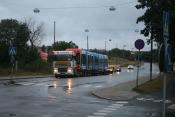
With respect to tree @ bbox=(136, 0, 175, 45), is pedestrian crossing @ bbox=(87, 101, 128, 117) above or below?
below

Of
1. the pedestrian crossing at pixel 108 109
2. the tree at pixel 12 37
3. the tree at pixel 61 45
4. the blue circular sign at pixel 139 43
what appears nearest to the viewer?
the pedestrian crossing at pixel 108 109

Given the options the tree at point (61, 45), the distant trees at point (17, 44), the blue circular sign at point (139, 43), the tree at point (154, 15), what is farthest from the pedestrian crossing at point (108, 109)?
the tree at point (61, 45)

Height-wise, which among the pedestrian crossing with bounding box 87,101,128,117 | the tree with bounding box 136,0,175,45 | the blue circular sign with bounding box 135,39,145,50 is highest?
the tree with bounding box 136,0,175,45

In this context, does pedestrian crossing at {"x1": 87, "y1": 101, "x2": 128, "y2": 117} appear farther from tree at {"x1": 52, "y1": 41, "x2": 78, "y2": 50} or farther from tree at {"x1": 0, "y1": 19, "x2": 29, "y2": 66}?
tree at {"x1": 52, "y1": 41, "x2": 78, "y2": 50}

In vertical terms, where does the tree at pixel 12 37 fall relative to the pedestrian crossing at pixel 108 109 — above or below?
above

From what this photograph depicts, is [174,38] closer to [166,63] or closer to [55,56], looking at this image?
[166,63]

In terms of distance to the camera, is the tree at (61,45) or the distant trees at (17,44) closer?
the distant trees at (17,44)

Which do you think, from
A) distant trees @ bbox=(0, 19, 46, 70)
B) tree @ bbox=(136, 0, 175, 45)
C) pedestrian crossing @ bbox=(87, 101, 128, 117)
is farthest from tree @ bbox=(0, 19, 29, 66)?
pedestrian crossing @ bbox=(87, 101, 128, 117)

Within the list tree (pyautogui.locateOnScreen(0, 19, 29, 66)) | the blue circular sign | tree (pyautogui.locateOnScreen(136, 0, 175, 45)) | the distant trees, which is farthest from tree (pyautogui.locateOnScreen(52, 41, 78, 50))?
the blue circular sign

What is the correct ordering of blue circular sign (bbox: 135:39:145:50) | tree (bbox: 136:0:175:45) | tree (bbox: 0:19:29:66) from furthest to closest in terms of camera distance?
tree (bbox: 0:19:29:66)
tree (bbox: 136:0:175:45)
blue circular sign (bbox: 135:39:145:50)

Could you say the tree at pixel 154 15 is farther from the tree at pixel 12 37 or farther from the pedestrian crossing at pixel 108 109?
Result: the tree at pixel 12 37

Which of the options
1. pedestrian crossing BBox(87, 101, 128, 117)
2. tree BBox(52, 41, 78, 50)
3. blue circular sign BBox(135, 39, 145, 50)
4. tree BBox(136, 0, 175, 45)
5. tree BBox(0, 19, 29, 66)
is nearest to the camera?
pedestrian crossing BBox(87, 101, 128, 117)

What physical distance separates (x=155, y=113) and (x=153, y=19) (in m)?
19.4

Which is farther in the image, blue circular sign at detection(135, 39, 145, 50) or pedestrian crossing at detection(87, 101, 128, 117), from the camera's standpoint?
blue circular sign at detection(135, 39, 145, 50)
